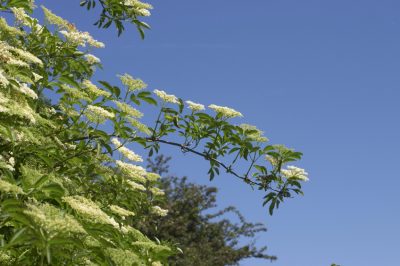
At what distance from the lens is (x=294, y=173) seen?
579 cm

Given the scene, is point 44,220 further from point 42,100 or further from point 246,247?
point 246,247

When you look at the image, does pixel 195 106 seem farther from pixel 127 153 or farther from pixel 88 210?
pixel 88 210

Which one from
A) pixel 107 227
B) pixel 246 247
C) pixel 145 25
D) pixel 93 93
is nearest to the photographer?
pixel 107 227

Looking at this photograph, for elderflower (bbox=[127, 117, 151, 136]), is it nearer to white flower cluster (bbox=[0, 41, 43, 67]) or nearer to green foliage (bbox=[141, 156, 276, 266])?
white flower cluster (bbox=[0, 41, 43, 67])

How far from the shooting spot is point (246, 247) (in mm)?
20391

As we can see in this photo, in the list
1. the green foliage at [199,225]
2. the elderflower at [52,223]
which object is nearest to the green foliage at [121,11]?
the elderflower at [52,223]

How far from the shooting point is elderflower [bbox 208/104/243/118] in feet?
17.8

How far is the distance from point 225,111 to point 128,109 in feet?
2.99

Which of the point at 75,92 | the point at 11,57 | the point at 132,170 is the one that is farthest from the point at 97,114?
the point at 11,57

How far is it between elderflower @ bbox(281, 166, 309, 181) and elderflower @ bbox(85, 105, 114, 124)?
1833 millimetres

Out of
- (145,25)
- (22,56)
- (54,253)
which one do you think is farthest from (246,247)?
(54,253)

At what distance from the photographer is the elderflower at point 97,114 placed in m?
4.92

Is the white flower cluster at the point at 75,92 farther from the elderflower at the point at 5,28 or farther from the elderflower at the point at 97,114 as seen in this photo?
the elderflower at the point at 5,28

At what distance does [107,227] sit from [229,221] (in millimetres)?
18288
